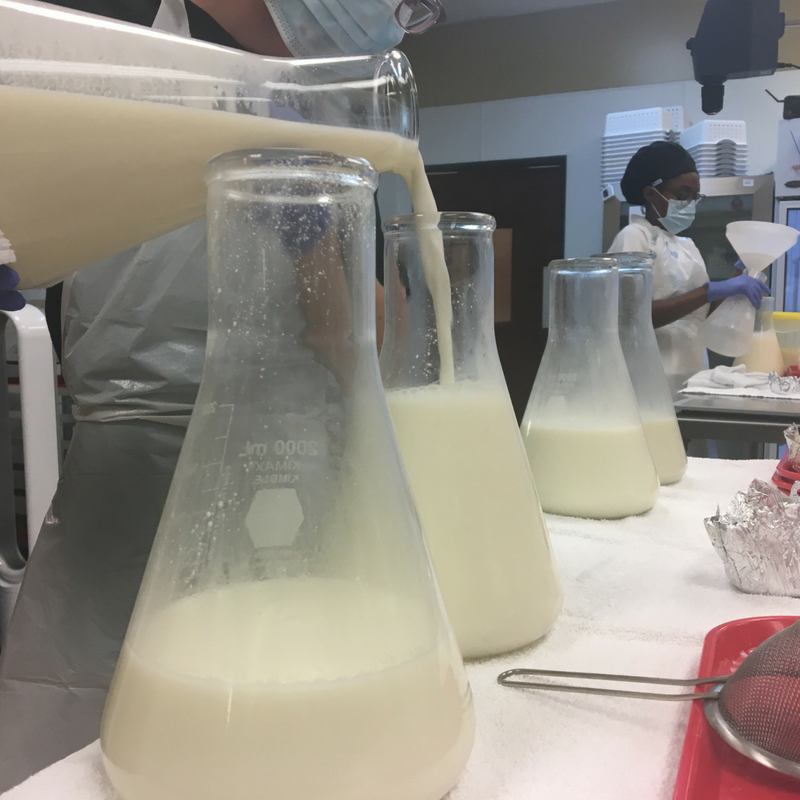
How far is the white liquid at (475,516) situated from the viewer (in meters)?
0.37

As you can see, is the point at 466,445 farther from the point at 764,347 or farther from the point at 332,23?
the point at 764,347

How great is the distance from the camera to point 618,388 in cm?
66

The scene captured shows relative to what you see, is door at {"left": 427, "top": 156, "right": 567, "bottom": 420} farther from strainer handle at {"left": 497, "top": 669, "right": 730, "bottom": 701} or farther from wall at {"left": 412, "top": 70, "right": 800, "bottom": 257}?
strainer handle at {"left": 497, "top": 669, "right": 730, "bottom": 701}

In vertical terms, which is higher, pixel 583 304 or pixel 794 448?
pixel 583 304

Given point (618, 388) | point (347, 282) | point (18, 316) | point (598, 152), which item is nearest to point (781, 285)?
point (598, 152)

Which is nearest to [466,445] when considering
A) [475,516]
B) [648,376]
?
[475,516]

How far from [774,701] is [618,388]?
398 millimetres

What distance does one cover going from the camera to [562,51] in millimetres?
3479

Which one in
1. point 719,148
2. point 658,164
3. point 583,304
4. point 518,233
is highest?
point 719,148

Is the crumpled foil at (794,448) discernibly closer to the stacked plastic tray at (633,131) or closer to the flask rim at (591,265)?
the flask rim at (591,265)

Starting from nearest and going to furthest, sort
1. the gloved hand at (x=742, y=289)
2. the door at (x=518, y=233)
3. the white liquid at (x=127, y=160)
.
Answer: the white liquid at (x=127, y=160)
the gloved hand at (x=742, y=289)
the door at (x=518, y=233)

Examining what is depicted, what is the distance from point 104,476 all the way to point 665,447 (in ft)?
2.20

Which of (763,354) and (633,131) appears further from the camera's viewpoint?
(633,131)

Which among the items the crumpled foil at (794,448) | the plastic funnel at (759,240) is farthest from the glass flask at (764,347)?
the crumpled foil at (794,448)
